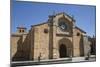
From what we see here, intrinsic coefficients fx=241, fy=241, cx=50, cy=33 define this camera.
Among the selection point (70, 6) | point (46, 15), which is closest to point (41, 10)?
point (46, 15)

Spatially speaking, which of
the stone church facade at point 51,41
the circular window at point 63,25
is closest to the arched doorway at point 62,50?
the stone church facade at point 51,41

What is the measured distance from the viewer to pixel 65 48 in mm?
3656

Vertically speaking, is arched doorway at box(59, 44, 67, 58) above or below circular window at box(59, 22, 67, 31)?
below

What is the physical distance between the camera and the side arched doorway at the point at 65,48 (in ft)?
Result: 12.0

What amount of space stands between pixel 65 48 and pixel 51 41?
0.24m

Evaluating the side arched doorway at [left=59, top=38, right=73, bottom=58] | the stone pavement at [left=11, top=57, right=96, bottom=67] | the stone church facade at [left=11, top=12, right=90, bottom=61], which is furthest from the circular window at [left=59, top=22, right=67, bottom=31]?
the stone pavement at [left=11, top=57, right=96, bottom=67]

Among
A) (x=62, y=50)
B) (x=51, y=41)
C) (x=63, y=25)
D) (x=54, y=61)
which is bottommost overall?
(x=54, y=61)

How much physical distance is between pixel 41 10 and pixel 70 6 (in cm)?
49

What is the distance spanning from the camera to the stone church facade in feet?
11.2

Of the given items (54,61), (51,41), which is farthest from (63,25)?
(54,61)

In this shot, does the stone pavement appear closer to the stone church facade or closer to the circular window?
the stone church facade

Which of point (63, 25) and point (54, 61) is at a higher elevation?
point (63, 25)

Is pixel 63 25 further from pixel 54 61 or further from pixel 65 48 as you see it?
pixel 54 61

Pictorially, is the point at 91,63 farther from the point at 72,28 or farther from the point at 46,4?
the point at 46,4
